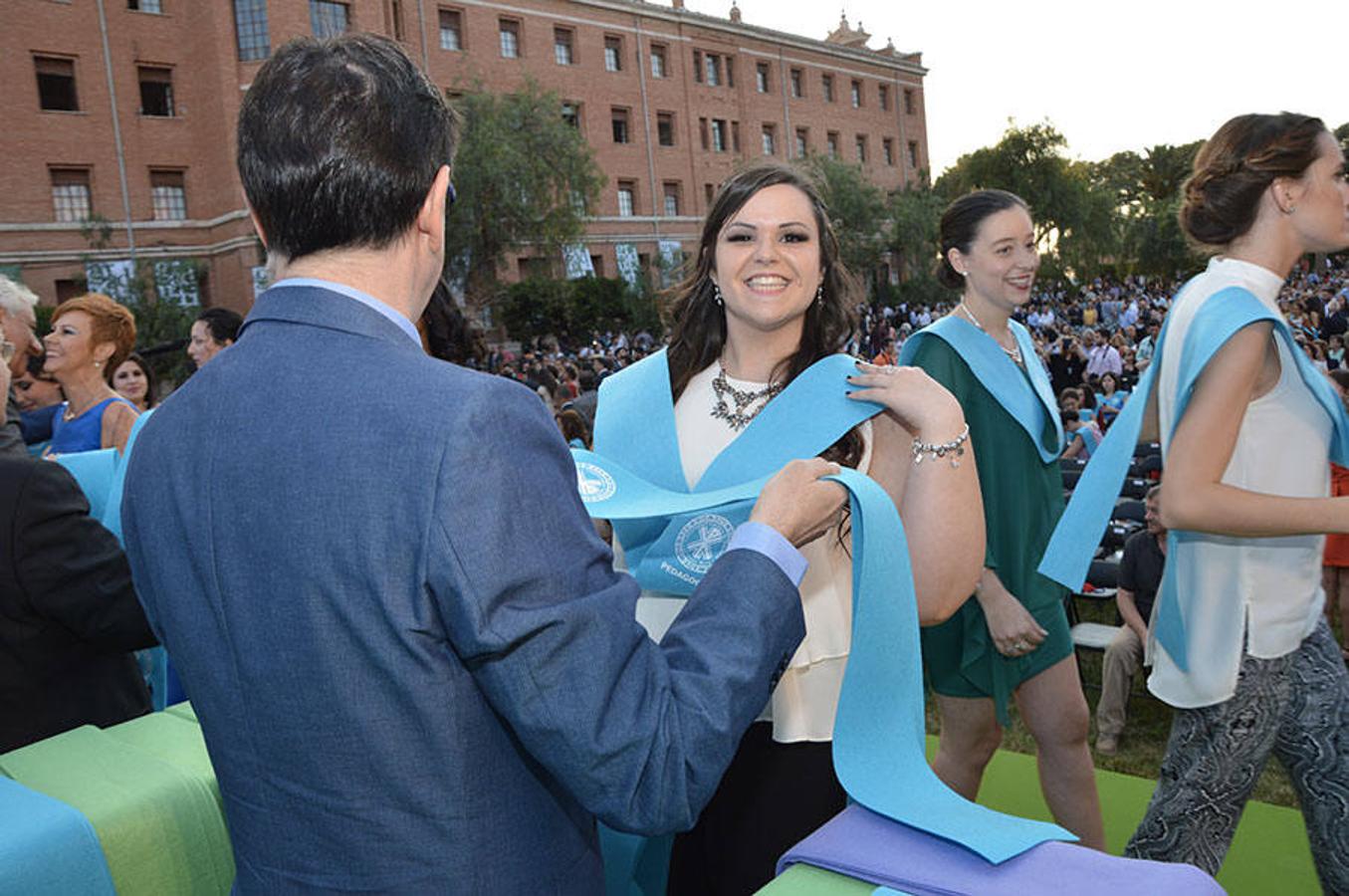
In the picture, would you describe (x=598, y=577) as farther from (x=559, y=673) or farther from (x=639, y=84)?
(x=639, y=84)

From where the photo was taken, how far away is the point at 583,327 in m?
32.7

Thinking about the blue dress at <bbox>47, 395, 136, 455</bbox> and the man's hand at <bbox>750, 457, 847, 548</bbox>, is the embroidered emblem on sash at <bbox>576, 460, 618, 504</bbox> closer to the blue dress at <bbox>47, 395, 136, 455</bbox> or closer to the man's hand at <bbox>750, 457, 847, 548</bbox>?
the man's hand at <bbox>750, 457, 847, 548</bbox>

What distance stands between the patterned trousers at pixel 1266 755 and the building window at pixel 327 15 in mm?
30964

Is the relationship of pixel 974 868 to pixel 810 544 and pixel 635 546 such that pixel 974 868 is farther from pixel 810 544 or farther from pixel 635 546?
pixel 635 546


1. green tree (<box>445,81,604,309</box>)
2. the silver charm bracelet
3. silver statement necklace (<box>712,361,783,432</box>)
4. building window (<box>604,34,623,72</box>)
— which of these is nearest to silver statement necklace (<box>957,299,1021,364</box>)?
silver statement necklace (<box>712,361,783,432</box>)

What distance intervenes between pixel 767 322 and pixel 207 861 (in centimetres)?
139

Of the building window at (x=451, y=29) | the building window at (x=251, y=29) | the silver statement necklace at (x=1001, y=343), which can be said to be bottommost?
the silver statement necklace at (x=1001, y=343)

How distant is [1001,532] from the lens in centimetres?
287

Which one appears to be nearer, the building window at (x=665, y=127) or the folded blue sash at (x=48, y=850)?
the folded blue sash at (x=48, y=850)

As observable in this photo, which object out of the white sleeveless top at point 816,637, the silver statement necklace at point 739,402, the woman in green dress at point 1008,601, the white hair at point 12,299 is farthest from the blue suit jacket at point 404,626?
the white hair at point 12,299

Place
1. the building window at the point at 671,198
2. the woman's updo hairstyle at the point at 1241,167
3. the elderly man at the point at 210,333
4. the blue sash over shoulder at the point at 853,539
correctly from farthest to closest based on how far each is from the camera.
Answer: the building window at the point at 671,198 → the elderly man at the point at 210,333 → the woman's updo hairstyle at the point at 1241,167 → the blue sash over shoulder at the point at 853,539

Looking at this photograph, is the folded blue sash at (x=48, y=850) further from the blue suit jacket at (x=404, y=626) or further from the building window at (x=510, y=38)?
the building window at (x=510, y=38)

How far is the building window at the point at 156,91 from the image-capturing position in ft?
92.7

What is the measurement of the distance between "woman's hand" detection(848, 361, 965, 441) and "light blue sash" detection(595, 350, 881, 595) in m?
0.03
